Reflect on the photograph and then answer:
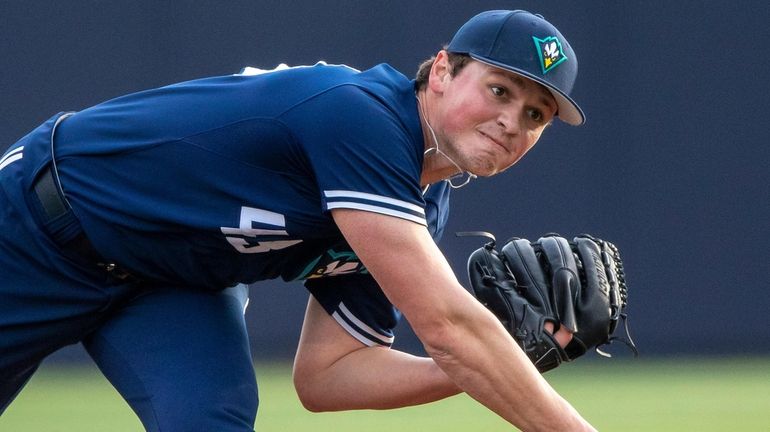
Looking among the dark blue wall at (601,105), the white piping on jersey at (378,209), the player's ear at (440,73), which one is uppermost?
the player's ear at (440,73)

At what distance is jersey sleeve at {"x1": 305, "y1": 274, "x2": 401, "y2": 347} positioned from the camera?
11.2 ft

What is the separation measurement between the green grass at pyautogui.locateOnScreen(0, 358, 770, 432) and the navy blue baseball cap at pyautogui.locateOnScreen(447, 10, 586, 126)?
→ 2.97m

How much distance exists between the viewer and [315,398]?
349 centimetres

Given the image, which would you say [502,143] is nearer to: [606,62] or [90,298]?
[90,298]

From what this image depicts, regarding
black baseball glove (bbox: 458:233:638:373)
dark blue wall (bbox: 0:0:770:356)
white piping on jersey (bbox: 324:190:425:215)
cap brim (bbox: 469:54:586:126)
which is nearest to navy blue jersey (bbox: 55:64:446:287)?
white piping on jersey (bbox: 324:190:425:215)

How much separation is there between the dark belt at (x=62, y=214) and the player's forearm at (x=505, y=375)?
867 mm

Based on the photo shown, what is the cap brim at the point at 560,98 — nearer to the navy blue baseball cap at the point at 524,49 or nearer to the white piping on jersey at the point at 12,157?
the navy blue baseball cap at the point at 524,49

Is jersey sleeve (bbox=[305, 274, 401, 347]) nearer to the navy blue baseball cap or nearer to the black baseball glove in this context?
the black baseball glove

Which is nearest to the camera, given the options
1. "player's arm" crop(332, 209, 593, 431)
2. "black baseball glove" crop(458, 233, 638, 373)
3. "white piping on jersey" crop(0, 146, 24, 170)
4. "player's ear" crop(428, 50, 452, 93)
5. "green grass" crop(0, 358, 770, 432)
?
"player's arm" crop(332, 209, 593, 431)

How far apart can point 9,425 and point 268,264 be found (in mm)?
3018

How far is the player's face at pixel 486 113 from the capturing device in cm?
277

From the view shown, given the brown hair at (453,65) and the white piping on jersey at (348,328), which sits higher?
the brown hair at (453,65)

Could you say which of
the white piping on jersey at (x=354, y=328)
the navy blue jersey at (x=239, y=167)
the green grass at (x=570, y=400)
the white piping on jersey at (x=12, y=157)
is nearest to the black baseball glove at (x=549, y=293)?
the white piping on jersey at (x=354, y=328)

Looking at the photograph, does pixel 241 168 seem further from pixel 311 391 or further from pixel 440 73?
pixel 311 391
